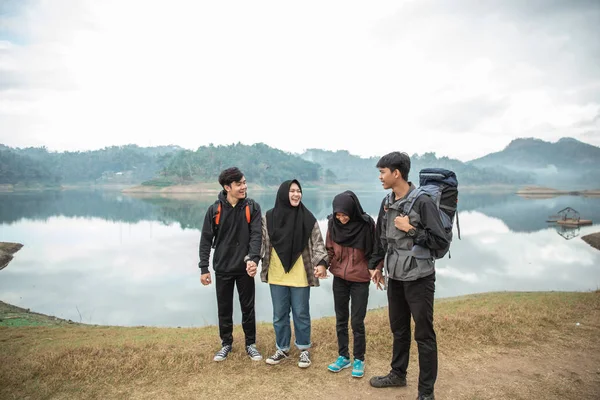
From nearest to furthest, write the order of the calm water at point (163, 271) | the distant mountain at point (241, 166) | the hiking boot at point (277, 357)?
1. the hiking boot at point (277, 357)
2. the calm water at point (163, 271)
3. the distant mountain at point (241, 166)

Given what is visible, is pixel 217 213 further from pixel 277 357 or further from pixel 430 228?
pixel 430 228

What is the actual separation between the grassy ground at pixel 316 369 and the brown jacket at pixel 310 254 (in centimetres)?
95

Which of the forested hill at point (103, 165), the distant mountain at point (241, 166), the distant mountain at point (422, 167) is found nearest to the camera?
the distant mountain at point (241, 166)

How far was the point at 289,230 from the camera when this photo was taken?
3934 millimetres

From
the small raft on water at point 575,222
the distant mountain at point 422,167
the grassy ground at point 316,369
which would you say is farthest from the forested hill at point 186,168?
the grassy ground at point 316,369

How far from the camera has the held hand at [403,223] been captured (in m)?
3.07

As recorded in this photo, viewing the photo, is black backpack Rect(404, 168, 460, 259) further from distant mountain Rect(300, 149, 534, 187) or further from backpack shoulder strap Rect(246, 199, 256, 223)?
distant mountain Rect(300, 149, 534, 187)

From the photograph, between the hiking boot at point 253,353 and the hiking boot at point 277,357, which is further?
the hiking boot at point 253,353

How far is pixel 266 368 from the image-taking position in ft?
13.1

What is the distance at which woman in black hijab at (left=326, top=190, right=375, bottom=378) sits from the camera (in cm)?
371

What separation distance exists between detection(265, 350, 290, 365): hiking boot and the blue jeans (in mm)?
169

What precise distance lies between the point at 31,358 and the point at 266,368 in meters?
2.57

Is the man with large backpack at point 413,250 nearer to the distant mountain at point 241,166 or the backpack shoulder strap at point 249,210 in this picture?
the backpack shoulder strap at point 249,210

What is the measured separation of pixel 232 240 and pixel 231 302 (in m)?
0.71
